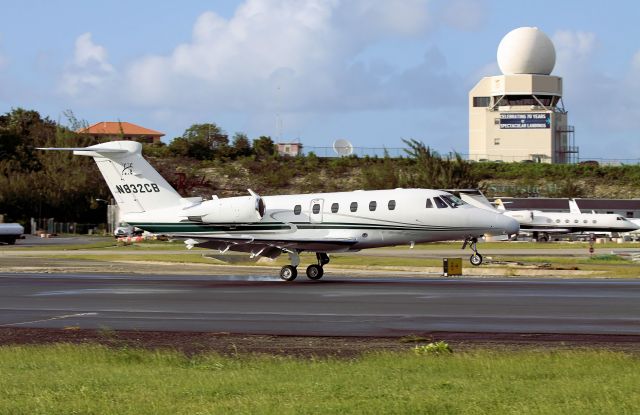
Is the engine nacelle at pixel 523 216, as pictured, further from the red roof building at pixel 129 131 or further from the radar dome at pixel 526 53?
the red roof building at pixel 129 131

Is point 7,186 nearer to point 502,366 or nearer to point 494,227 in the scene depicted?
point 494,227

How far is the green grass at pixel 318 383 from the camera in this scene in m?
11.2

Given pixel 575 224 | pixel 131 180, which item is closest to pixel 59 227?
pixel 575 224

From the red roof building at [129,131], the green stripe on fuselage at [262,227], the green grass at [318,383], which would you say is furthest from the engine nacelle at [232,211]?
the red roof building at [129,131]

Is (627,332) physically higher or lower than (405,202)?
lower

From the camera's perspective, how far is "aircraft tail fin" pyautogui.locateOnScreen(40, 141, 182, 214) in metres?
37.9

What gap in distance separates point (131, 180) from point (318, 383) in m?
26.1

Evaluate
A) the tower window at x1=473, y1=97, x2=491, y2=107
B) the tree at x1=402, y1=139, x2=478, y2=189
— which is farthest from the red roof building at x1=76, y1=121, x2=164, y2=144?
the tree at x1=402, y1=139, x2=478, y2=189

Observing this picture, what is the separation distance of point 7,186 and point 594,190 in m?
66.3

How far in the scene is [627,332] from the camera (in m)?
19.5

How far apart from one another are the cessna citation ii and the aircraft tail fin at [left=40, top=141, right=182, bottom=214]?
4cm

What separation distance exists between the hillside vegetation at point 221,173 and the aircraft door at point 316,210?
58.9 meters

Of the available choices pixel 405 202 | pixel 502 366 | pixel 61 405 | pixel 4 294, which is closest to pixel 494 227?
pixel 405 202

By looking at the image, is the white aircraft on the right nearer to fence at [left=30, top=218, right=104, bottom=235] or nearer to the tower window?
fence at [left=30, top=218, right=104, bottom=235]
